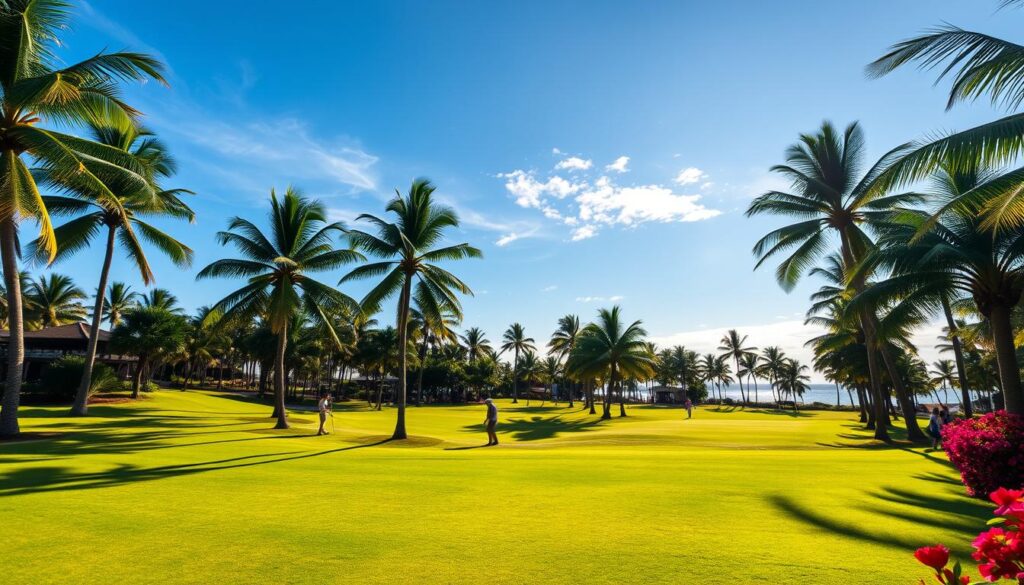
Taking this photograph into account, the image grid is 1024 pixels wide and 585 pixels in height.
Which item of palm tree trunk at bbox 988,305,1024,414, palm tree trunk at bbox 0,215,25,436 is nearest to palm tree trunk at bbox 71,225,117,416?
palm tree trunk at bbox 0,215,25,436

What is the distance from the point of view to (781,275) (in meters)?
29.0

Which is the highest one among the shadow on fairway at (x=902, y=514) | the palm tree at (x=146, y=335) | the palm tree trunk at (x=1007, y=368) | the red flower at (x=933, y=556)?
the palm tree at (x=146, y=335)

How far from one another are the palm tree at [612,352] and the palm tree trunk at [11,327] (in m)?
41.1

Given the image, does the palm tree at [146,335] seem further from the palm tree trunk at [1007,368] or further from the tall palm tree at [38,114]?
the palm tree trunk at [1007,368]

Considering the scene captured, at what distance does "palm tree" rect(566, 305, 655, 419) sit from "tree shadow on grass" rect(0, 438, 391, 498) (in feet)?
129

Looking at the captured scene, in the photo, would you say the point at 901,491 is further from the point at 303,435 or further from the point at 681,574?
the point at 303,435

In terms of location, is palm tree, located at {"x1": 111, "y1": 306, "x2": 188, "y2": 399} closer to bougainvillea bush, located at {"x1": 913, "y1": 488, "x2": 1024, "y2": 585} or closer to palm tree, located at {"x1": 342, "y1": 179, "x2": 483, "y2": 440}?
palm tree, located at {"x1": 342, "y1": 179, "x2": 483, "y2": 440}

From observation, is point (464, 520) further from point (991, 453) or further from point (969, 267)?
point (969, 267)

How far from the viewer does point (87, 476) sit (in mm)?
10109

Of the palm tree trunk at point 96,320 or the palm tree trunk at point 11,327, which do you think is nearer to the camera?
the palm tree trunk at point 11,327

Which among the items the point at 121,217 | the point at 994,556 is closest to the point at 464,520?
the point at 994,556

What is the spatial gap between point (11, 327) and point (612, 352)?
43369 mm

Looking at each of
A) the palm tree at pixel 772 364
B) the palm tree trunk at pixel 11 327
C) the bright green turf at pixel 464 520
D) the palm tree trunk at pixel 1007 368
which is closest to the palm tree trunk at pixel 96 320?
the palm tree trunk at pixel 11 327

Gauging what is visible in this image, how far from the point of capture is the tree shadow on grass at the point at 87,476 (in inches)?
348
